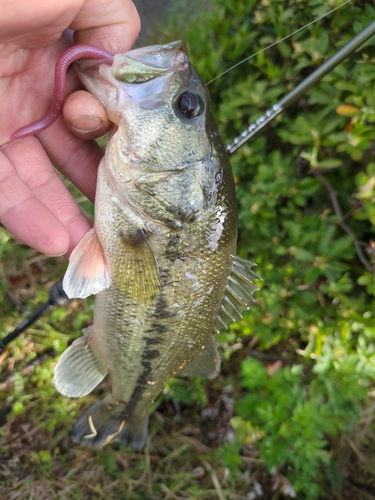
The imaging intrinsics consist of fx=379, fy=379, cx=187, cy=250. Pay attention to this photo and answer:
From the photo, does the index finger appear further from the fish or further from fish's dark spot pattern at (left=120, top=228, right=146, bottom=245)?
fish's dark spot pattern at (left=120, top=228, right=146, bottom=245)

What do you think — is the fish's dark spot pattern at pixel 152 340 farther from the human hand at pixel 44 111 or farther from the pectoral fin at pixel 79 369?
the human hand at pixel 44 111

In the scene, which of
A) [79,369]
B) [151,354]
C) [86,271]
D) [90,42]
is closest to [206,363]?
[151,354]

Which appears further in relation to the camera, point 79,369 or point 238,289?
point 79,369

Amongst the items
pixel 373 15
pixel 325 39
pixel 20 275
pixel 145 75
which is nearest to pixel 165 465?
pixel 20 275

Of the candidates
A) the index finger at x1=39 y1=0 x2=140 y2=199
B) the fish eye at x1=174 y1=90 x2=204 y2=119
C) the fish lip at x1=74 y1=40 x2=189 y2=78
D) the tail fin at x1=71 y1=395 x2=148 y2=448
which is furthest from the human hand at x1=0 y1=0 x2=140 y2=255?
the tail fin at x1=71 y1=395 x2=148 y2=448

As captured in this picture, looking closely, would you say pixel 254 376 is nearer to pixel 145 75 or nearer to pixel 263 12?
pixel 145 75

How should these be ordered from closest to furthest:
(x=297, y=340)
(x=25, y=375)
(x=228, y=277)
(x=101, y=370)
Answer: (x=228, y=277) → (x=101, y=370) → (x=25, y=375) → (x=297, y=340)

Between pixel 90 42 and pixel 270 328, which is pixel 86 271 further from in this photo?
pixel 270 328
